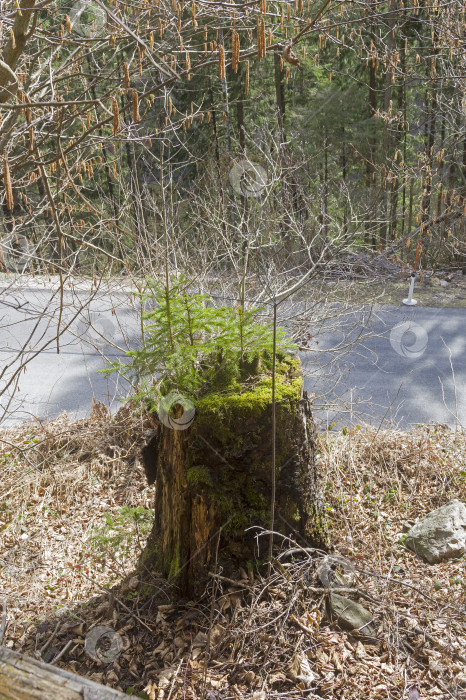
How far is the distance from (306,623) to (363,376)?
18.3 ft

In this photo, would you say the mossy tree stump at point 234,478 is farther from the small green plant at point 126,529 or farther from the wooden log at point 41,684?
the wooden log at point 41,684

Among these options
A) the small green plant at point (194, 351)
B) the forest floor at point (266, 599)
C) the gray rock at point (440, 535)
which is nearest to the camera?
the forest floor at point (266, 599)

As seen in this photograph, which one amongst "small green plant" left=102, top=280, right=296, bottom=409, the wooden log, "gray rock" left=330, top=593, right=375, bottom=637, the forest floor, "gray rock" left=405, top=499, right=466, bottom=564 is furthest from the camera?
"gray rock" left=405, top=499, right=466, bottom=564

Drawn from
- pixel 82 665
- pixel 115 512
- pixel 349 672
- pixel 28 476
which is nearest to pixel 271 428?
pixel 349 672

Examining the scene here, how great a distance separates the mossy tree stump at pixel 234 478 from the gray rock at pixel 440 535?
122 cm

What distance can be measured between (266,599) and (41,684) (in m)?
2.14

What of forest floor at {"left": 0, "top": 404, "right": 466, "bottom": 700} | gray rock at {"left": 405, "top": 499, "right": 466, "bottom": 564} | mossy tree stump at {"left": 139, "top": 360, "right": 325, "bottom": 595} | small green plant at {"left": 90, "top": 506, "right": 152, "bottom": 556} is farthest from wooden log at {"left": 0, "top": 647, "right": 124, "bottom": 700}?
gray rock at {"left": 405, "top": 499, "right": 466, "bottom": 564}

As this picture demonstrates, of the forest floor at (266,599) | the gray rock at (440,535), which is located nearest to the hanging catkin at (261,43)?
the forest floor at (266,599)

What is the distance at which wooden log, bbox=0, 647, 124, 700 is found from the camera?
3.39ft

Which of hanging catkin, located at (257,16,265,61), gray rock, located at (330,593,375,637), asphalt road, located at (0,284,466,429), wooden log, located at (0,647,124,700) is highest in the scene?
hanging catkin, located at (257,16,265,61)

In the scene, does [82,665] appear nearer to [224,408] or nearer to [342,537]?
[224,408]

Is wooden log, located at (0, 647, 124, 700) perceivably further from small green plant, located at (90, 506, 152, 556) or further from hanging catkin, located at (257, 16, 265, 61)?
small green plant, located at (90, 506, 152, 556)

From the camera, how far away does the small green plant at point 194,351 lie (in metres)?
3.30

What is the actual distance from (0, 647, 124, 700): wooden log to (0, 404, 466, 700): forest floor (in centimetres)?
139
